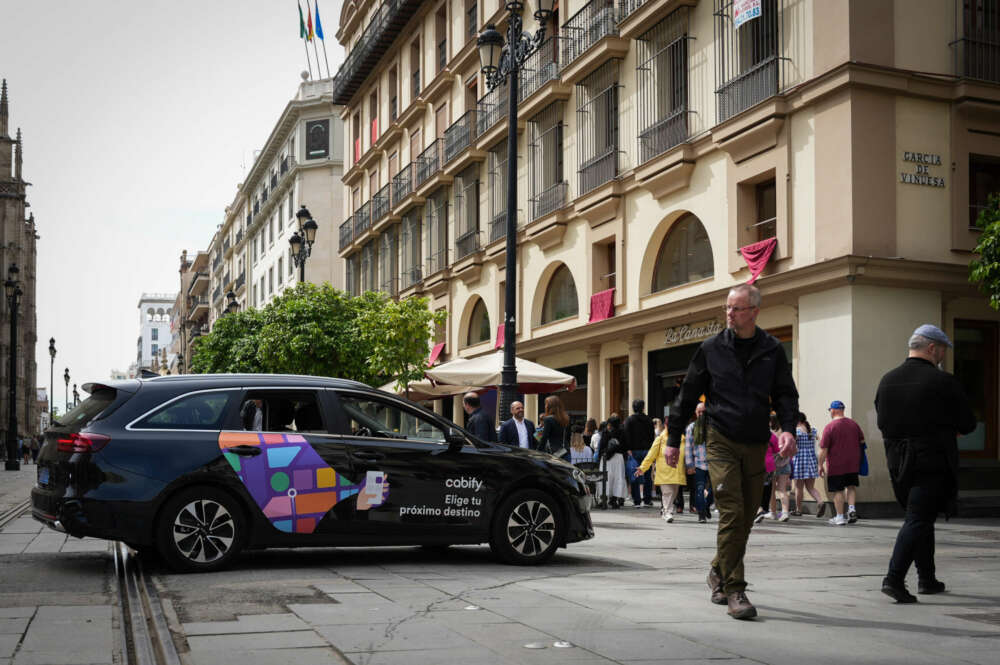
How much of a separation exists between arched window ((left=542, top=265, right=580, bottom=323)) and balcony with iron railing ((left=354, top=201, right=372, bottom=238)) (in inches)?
641

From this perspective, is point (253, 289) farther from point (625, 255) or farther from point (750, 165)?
point (750, 165)

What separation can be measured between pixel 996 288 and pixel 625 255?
29.1 feet

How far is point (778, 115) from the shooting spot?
18578mm

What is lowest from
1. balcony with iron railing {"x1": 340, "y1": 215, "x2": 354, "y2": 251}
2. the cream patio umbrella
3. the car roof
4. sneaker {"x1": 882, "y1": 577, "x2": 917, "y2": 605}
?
sneaker {"x1": 882, "y1": 577, "x2": 917, "y2": 605}

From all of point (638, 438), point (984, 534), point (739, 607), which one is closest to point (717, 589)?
point (739, 607)

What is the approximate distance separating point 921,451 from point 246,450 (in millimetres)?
5066

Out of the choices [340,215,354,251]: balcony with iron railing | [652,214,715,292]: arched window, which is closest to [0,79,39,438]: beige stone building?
[340,215,354,251]: balcony with iron railing

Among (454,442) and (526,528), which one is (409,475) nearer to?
(454,442)

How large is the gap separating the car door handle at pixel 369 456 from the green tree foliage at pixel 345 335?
17.0 meters

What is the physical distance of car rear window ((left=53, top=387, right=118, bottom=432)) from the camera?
902cm

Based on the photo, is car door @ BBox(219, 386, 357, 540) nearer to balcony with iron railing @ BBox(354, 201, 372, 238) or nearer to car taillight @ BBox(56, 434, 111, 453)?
Result: car taillight @ BBox(56, 434, 111, 453)

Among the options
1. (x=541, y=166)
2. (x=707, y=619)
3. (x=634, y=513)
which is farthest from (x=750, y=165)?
(x=707, y=619)

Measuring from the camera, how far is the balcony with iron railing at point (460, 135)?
32938 mm

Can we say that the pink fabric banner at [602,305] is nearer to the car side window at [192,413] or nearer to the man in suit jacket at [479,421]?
the man in suit jacket at [479,421]
